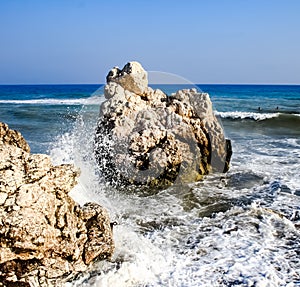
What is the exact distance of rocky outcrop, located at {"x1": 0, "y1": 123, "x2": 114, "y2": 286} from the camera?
128 inches

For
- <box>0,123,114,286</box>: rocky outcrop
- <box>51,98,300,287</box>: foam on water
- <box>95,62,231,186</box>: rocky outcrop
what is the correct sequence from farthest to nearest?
<box>95,62,231,186</box>: rocky outcrop < <box>51,98,300,287</box>: foam on water < <box>0,123,114,286</box>: rocky outcrop

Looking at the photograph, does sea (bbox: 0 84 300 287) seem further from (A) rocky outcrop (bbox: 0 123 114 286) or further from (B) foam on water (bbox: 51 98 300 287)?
(A) rocky outcrop (bbox: 0 123 114 286)

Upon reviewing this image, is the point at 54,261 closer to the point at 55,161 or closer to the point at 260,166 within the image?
the point at 55,161

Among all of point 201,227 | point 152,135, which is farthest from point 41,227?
point 152,135

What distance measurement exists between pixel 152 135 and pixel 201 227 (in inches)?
89.4

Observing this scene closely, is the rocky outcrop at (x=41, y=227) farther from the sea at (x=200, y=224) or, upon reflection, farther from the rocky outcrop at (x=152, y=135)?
the rocky outcrop at (x=152, y=135)

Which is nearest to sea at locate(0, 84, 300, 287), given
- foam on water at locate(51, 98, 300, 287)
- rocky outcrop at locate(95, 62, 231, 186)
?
foam on water at locate(51, 98, 300, 287)

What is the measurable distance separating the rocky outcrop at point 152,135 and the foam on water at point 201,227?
311mm

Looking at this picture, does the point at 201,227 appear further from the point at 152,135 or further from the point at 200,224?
the point at 152,135

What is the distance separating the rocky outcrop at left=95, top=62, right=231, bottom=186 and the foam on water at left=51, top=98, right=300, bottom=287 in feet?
1.02

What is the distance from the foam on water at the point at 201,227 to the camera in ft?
12.8

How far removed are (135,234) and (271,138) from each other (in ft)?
34.6

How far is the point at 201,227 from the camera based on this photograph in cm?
525

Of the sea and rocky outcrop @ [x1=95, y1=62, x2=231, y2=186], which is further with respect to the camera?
rocky outcrop @ [x1=95, y1=62, x2=231, y2=186]
